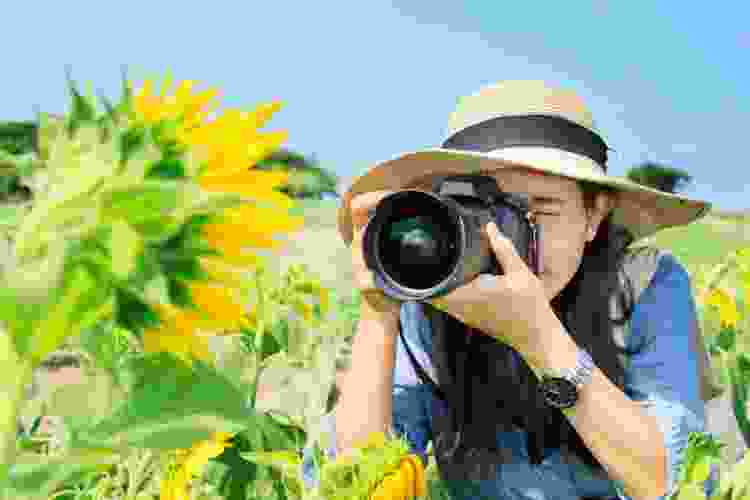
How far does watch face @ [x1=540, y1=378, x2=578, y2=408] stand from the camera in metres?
0.98

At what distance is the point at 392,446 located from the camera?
0.71 metres

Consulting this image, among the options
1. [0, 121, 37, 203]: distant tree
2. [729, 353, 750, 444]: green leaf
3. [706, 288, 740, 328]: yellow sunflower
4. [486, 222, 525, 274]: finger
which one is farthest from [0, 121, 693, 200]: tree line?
[706, 288, 740, 328]: yellow sunflower

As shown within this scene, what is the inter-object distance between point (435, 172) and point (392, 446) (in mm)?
418

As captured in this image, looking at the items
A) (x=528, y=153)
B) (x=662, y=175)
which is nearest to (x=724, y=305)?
(x=528, y=153)

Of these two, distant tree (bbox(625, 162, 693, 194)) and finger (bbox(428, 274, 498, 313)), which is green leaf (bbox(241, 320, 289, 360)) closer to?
finger (bbox(428, 274, 498, 313))

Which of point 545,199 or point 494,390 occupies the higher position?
point 545,199

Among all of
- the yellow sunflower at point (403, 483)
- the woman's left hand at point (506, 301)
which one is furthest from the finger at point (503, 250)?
the yellow sunflower at point (403, 483)

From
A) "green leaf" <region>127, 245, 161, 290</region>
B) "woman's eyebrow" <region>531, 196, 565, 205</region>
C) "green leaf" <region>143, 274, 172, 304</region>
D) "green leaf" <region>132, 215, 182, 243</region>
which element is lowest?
"green leaf" <region>143, 274, 172, 304</region>

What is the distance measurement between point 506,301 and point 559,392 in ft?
0.38

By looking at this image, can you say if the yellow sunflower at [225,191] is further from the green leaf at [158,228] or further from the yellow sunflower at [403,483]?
the yellow sunflower at [403,483]

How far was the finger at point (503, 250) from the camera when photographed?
0.89 meters

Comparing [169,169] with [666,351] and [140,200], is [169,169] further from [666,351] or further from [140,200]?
[666,351]

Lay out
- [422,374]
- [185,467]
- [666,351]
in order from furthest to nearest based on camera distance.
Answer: [422,374] → [666,351] → [185,467]

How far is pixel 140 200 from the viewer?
34cm
